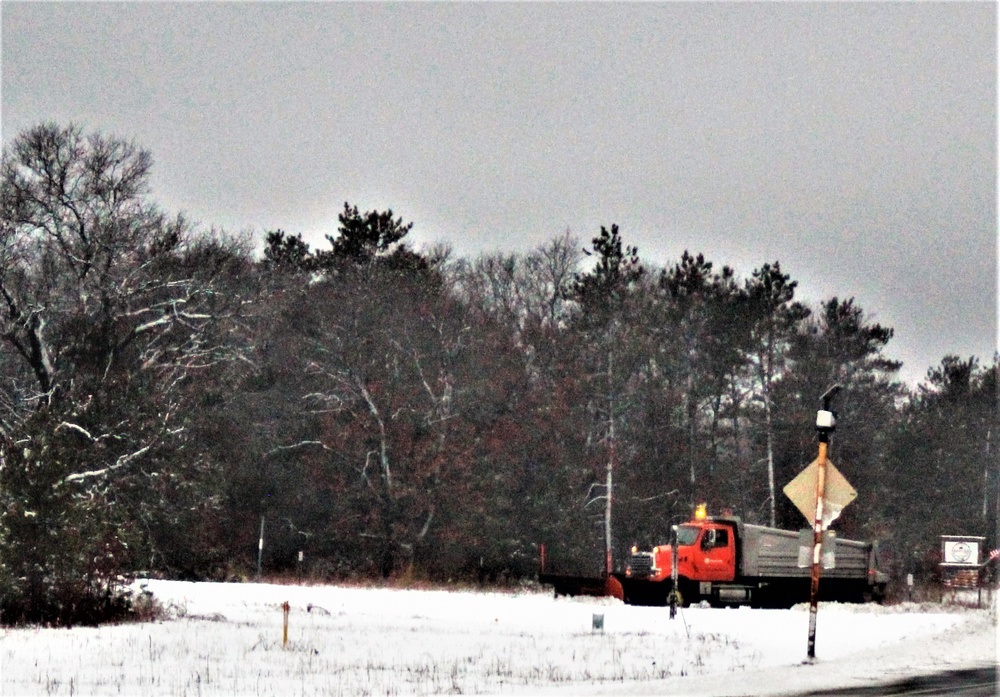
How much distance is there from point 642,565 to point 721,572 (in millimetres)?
2752

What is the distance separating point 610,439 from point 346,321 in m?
11.8

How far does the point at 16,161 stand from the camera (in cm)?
4594

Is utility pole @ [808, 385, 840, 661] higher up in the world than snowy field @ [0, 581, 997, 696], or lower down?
higher up

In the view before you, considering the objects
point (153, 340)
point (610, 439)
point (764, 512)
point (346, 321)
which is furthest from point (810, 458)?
point (153, 340)

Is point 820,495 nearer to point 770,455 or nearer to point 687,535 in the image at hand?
point 687,535

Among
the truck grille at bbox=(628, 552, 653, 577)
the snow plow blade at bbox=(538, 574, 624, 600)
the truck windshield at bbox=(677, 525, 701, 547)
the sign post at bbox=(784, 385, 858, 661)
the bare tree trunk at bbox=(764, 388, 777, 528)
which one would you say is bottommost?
the snow plow blade at bbox=(538, 574, 624, 600)

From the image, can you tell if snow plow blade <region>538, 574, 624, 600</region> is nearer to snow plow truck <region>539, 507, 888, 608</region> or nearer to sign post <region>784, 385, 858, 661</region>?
snow plow truck <region>539, 507, 888, 608</region>

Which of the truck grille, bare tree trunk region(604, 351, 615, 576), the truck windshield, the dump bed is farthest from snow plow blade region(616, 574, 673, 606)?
bare tree trunk region(604, 351, 615, 576)

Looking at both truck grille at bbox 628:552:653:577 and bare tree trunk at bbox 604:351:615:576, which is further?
bare tree trunk at bbox 604:351:615:576

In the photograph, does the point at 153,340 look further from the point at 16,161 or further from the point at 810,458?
the point at 810,458

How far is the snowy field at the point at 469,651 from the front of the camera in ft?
58.6

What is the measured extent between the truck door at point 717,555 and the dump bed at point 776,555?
409mm

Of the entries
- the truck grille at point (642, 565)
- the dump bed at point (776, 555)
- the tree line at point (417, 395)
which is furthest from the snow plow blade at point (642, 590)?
the tree line at point (417, 395)

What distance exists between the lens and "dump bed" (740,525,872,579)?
4209 centimetres
